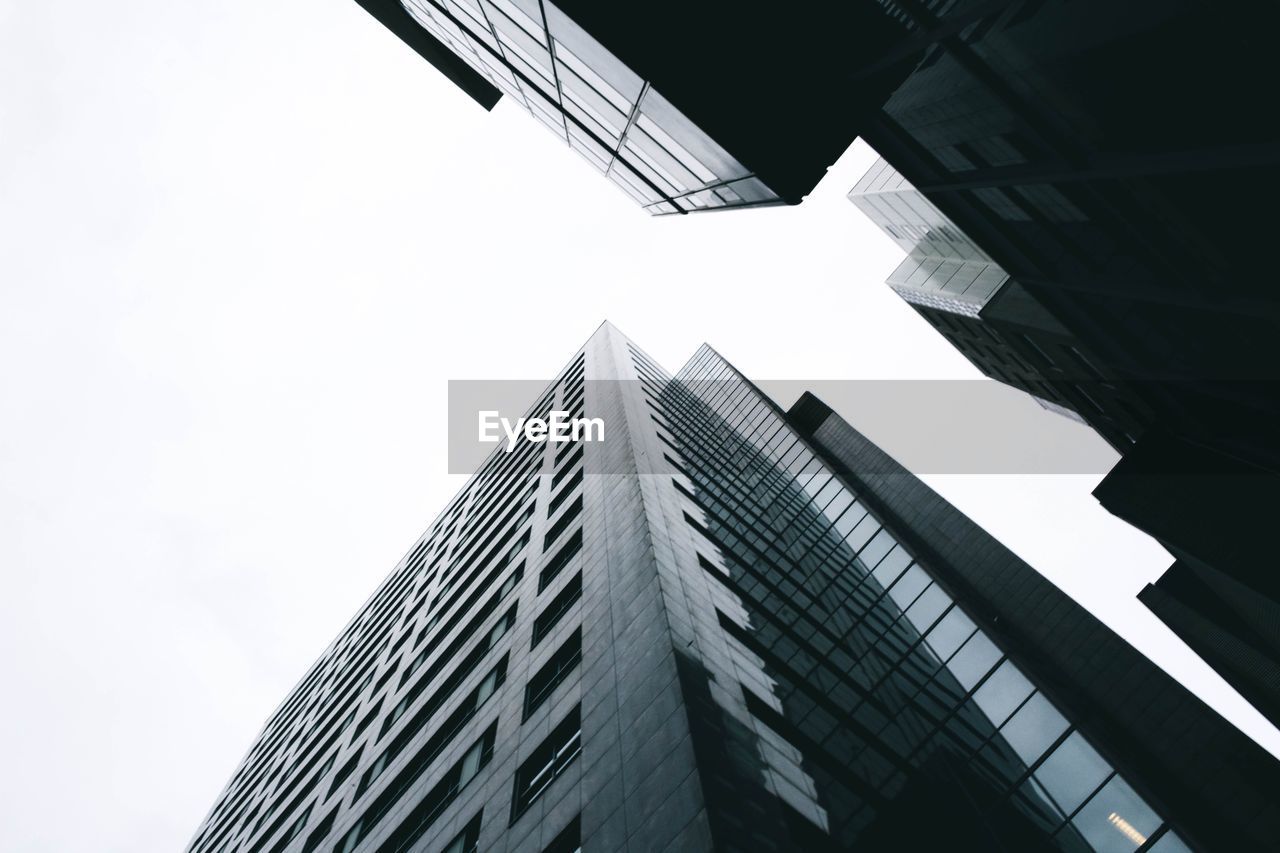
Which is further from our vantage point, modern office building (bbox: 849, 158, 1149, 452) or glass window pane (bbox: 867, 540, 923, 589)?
glass window pane (bbox: 867, 540, 923, 589)

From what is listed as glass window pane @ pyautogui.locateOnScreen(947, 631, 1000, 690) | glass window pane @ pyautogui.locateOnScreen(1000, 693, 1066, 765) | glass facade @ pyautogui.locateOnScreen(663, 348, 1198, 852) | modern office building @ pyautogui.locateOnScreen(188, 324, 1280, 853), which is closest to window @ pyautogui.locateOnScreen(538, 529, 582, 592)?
modern office building @ pyautogui.locateOnScreen(188, 324, 1280, 853)

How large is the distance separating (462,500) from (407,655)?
88.6 feet

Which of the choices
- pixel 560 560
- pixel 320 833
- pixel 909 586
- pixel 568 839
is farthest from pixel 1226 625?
pixel 320 833

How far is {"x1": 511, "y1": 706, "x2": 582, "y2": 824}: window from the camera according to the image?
50.6ft

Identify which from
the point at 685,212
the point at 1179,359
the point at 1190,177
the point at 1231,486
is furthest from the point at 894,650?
the point at 1190,177

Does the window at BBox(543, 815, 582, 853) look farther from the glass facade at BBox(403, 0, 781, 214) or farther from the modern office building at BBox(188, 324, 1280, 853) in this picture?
the glass facade at BBox(403, 0, 781, 214)

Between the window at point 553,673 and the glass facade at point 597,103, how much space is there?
11.1m

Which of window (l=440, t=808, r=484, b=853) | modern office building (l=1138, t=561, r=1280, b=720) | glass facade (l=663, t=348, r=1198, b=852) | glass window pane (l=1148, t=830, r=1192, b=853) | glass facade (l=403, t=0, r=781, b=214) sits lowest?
window (l=440, t=808, r=484, b=853)

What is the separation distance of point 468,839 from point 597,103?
52.7 ft

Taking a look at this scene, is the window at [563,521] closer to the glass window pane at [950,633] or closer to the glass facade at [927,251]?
the glass window pane at [950,633]

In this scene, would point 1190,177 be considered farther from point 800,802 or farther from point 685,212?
point 685,212

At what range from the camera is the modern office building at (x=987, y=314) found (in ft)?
85.0

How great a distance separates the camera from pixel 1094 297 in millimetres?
15242

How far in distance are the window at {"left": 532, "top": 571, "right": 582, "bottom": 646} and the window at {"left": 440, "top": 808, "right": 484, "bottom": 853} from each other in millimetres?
5072
